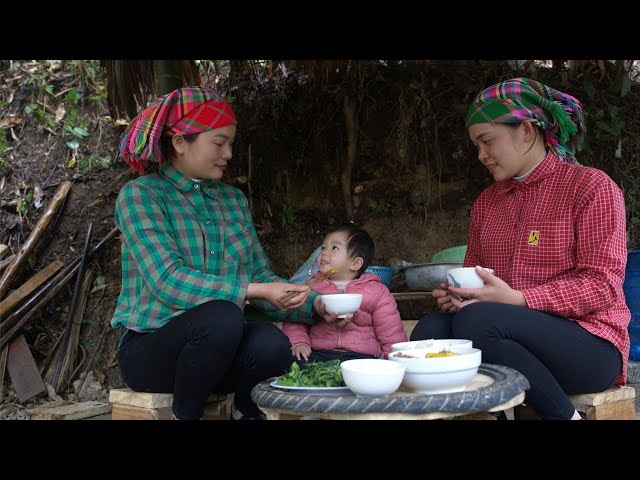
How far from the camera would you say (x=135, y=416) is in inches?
105

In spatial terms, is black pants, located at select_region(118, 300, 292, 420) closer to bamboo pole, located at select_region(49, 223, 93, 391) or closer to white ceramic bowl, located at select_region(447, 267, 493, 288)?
white ceramic bowl, located at select_region(447, 267, 493, 288)

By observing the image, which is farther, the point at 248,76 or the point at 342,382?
the point at 248,76

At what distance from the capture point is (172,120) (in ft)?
9.74

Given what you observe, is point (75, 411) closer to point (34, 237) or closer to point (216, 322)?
point (34, 237)

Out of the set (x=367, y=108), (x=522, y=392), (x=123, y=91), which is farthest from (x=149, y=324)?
(x=367, y=108)

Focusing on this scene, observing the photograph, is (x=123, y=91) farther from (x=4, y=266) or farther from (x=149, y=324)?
(x=149, y=324)

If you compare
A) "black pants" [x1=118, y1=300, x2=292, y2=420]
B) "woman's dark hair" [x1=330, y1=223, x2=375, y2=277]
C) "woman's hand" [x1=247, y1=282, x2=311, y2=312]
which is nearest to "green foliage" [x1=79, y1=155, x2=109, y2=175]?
"woman's dark hair" [x1=330, y1=223, x2=375, y2=277]

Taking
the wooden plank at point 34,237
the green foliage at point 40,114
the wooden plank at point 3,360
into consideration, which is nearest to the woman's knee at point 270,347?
the wooden plank at point 3,360

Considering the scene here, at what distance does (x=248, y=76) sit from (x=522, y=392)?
4.35 metres

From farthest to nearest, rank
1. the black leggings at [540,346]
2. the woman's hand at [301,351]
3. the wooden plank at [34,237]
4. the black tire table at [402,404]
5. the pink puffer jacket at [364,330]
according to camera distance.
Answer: the wooden plank at [34,237]
the pink puffer jacket at [364,330]
the woman's hand at [301,351]
the black leggings at [540,346]
the black tire table at [402,404]

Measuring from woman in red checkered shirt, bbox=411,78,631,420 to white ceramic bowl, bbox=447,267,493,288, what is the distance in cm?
3

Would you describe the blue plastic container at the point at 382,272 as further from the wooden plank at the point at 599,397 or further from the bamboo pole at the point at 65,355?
the bamboo pole at the point at 65,355

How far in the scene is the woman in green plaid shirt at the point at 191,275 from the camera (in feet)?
8.43

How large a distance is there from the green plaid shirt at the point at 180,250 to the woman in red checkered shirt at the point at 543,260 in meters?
0.85
